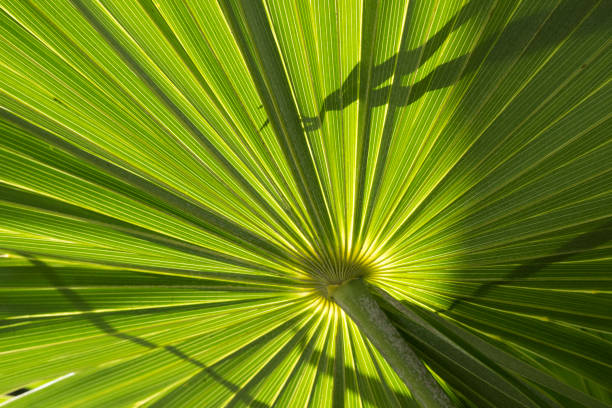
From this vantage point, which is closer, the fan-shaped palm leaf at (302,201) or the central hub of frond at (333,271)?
the fan-shaped palm leaf at (302,201)

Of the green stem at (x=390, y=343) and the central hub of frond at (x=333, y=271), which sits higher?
the central hub of frond at (x=333, y=271)

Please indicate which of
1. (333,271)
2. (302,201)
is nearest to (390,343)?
(333,271)

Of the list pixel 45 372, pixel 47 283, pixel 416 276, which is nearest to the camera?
pixel 47 283

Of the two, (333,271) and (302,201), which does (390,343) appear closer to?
(333,271)

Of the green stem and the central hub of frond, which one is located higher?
the central hub of frond

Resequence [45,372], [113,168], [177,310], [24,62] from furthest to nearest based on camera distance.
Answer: [177,310] < [45,372] < [113,168] < [24,62]

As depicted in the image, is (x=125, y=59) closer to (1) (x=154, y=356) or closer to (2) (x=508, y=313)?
(1) (x=154, y=356)

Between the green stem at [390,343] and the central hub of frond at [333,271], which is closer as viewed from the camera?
the green stem at [390,343]

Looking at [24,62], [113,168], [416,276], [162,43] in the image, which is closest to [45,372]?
[113,168]

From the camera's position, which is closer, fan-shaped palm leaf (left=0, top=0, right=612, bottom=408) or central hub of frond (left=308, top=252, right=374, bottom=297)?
fan-shaped palm leaf (left=0, top=0, right=612, bottom=408)
